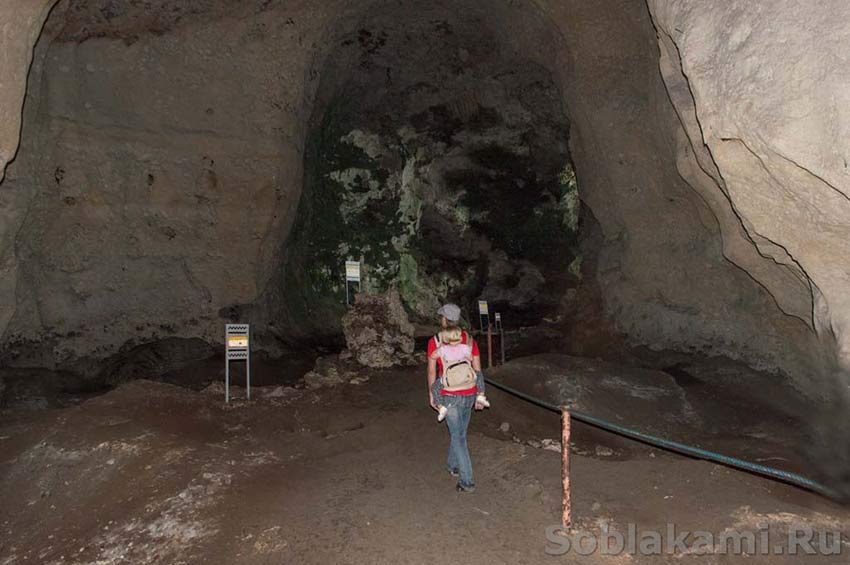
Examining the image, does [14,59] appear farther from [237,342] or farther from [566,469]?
[566,469]

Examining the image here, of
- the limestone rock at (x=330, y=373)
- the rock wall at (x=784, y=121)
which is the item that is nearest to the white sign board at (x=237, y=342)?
the limestone rock at (x=330, y=373)

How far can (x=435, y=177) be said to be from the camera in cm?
1523

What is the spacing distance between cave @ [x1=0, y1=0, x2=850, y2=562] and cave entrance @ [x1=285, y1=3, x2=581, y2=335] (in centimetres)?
7

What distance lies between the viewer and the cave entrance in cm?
1289

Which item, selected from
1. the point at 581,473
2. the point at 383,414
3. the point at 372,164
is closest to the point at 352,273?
the point at 372,164

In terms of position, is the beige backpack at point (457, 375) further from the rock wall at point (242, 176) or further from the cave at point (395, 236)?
the rock wall at point (242, 176)

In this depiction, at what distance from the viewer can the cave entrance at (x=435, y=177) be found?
42.3 ft

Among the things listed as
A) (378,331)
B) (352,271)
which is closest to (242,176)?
(352,271)

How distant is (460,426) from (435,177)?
11.2 m

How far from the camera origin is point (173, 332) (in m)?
10.6

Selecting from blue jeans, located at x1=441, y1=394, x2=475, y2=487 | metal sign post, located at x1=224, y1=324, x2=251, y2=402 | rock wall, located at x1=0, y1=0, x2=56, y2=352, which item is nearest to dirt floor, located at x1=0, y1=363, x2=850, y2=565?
blue jeans, located at x1=441, y1=394, x2=475, y2=487

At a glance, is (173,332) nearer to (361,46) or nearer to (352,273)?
(352,273)

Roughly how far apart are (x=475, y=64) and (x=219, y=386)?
31.3ft

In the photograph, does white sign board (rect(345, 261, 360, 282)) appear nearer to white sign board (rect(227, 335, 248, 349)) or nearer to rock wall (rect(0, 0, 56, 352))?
white sign board (rect(227, 335, 248, 349))
